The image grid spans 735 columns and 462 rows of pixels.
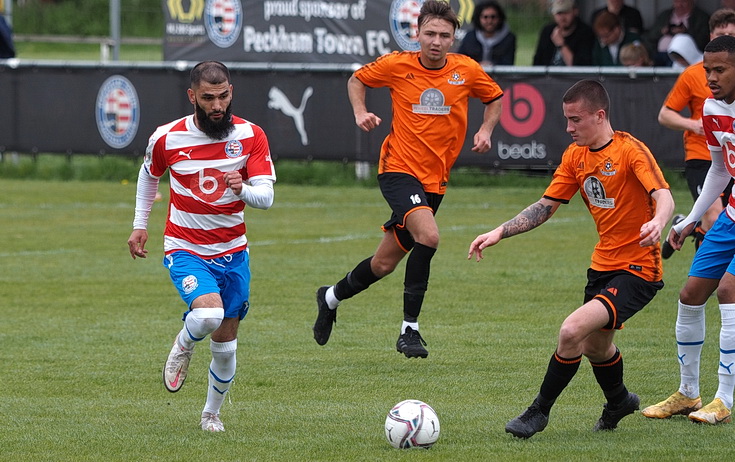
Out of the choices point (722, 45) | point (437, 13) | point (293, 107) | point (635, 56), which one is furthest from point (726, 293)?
point (293, 107)

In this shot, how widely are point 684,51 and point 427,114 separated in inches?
286

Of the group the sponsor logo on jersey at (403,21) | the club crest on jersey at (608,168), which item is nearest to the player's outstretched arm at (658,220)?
the club crest on jersey at (608,168)

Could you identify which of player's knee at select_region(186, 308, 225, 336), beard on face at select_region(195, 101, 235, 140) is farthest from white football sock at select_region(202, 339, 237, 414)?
beard on face at select_region(195, 101, 235, 140)

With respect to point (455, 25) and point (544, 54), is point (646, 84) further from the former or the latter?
point (455, 25)

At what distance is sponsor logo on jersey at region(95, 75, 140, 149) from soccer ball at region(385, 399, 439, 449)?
13616mm

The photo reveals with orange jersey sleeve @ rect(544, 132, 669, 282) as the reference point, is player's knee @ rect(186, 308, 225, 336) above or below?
below

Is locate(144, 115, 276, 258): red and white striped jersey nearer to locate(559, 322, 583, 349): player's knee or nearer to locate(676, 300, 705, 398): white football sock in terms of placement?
locate(559, 322, 583, 349): player's knee

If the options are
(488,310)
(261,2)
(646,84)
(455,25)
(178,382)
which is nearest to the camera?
(178,382)

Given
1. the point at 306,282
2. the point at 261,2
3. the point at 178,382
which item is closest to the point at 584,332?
the point at 178,382

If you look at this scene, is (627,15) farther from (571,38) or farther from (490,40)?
(490,40)

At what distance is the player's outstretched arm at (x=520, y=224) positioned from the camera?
6.41 meters

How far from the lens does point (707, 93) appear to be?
9.62 metres

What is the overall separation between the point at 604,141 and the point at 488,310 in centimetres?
426

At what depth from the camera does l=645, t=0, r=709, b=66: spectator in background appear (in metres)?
17.3
